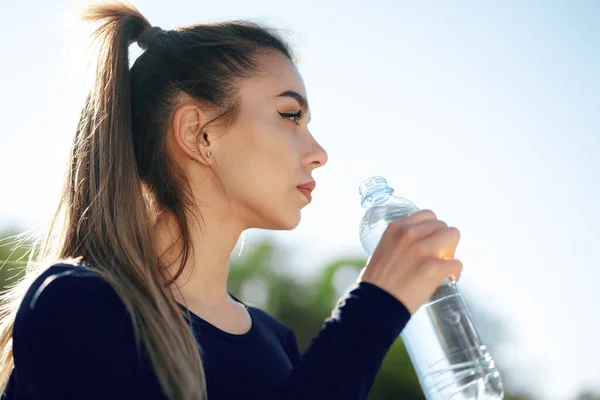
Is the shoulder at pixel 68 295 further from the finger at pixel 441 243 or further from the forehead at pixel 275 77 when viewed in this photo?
the forehead at pixel 275 77

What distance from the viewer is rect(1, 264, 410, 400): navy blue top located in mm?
2266

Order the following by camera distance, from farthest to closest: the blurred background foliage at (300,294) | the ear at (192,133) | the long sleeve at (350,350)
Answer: the blurred background foliage at (300,294), the ear at (192,133), the long sleeve at (350,350)

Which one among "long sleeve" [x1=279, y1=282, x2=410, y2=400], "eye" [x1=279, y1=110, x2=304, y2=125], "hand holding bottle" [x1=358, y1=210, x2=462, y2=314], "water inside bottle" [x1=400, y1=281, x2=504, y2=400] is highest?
A: "eye" [x1=279, y1=110, x2=304, y2=125]

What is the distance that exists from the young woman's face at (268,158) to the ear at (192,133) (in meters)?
0.05

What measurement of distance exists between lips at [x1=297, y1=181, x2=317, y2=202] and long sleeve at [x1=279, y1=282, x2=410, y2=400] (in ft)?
2.97

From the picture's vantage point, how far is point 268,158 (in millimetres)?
3119

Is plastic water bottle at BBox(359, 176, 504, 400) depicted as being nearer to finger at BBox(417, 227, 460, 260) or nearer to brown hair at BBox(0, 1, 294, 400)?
finger at BBox(417, 227, 460, 260)

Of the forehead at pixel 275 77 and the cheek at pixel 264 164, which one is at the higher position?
the forehead at pixel 275 77

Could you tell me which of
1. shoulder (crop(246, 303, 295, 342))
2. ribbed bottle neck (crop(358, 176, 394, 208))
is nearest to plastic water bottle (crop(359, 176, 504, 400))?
ribbed bottle neck (crop(358, 176, 394, 208))

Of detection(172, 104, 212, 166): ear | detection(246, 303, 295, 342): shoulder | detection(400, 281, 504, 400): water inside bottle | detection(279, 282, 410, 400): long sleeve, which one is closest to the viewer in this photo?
detection(279, 282, 410, 400): long sleeve

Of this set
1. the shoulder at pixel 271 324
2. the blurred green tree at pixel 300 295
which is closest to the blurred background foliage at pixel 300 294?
the blurred green tree at pixel 300 295

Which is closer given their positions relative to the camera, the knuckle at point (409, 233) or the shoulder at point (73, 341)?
the shoulder at point (73, 341)

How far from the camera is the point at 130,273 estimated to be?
2.69m

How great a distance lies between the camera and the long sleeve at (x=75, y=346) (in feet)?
7.49
